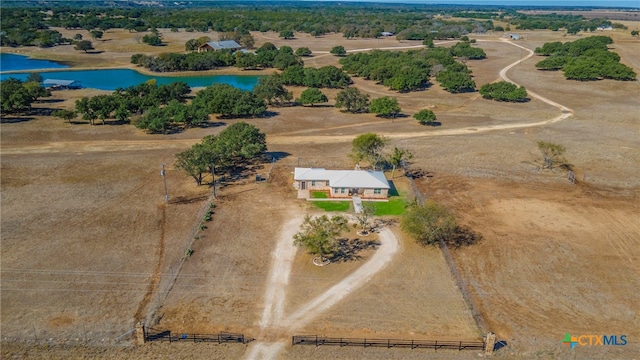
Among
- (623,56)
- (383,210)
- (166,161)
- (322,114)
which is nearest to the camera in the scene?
(383,210)

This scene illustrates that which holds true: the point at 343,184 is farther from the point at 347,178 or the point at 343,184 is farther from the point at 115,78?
the point at 115,78

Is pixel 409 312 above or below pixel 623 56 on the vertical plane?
below

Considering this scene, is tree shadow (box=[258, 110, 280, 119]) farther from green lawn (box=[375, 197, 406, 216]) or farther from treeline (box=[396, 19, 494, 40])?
treeline (box=[396, 19, 494, 40])

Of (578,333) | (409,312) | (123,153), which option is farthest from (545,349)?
(123,153)

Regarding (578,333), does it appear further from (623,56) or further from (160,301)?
(623,56)

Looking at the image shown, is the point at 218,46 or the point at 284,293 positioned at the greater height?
the point at 218,46

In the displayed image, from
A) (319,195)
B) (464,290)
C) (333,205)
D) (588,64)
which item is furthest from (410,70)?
(464,290)

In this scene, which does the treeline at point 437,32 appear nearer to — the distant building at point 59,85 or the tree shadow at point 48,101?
the distant building at point 59,85
